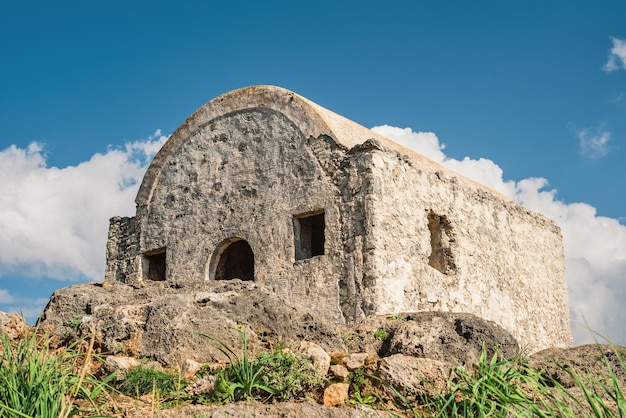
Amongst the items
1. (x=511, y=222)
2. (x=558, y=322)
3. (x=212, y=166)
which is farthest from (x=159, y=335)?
(x=558, y=322)

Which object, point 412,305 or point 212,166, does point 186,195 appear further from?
point 412,305

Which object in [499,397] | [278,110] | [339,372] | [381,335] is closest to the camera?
[499,397]

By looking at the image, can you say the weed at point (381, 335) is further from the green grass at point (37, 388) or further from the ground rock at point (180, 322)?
the green grass at point (37, 388)

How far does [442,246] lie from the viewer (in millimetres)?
12125

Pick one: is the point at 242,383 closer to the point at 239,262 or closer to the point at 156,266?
the point at 156,266

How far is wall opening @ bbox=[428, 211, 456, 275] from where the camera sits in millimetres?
12070

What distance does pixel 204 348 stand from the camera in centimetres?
Result: 624

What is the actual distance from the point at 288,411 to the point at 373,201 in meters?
5.98

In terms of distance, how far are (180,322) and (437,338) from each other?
90.5 inches

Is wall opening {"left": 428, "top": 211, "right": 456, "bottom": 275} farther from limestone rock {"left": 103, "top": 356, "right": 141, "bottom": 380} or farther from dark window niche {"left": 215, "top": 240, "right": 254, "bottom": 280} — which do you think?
limestone rock {"left": 103, "top": 356, "right": 141, "bottom": 380}

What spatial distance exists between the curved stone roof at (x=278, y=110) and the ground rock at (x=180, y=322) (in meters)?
4.58

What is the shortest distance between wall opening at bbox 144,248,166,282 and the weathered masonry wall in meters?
4.86

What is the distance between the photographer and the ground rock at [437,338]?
20.7 feet

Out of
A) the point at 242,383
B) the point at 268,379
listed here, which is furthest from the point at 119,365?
the point at 268,379
